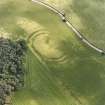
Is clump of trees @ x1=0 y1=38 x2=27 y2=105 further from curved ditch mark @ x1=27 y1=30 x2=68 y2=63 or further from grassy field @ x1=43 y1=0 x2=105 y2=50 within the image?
grassy field @ x1=43 y1=0 x2=105 y2=50

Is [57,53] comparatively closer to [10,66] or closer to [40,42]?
[40,42]

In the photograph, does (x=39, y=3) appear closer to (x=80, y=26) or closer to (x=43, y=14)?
(x=43, y=14)

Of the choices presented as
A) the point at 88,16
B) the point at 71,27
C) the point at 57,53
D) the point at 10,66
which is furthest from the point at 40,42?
the point at 88,16

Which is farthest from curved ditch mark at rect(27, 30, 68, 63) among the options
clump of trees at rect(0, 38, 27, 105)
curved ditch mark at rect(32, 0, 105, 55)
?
curved ditch mark at rect(32, 0, 105, 55)

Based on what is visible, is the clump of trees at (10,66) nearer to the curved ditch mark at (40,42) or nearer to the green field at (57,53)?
the green field at (57,53)

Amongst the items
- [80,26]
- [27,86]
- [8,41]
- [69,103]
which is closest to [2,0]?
[8,41]

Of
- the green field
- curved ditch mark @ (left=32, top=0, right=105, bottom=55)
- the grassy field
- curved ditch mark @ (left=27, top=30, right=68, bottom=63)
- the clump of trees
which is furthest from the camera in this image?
the grassy field
